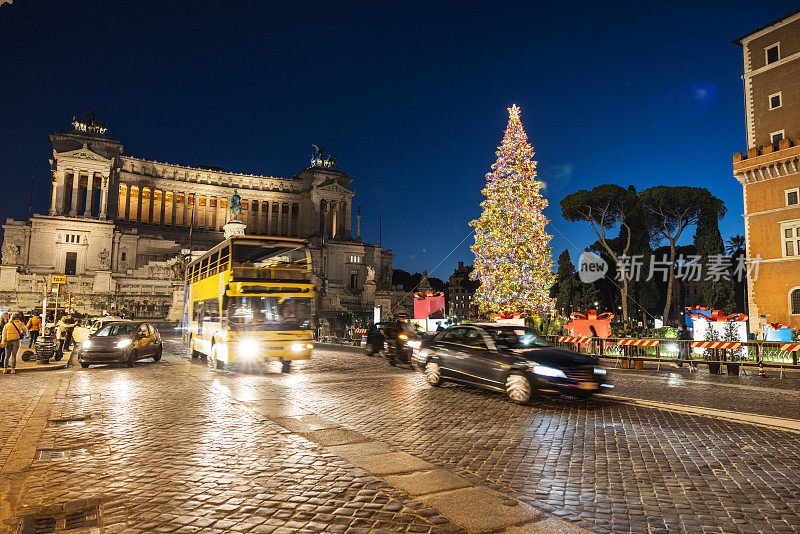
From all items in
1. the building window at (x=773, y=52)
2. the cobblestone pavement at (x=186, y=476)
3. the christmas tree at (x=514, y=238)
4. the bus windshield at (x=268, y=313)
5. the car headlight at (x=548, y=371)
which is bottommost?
the cobblestone pavement at (x=186, y=476)

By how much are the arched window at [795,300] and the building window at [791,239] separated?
8.93 ft

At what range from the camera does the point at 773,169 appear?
37.4 m

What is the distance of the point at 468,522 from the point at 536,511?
721 millimetres

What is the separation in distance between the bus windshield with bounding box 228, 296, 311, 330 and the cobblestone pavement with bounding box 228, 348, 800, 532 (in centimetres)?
445

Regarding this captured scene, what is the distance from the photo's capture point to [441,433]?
7645 millimetres

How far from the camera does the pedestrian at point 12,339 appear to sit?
14.3m

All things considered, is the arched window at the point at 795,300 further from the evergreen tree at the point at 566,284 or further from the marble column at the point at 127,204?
the marble column at the point at 127,204

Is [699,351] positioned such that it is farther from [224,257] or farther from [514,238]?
[224,257]

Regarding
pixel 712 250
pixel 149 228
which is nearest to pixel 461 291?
pixel 149 228

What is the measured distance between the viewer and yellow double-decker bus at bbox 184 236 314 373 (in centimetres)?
1508

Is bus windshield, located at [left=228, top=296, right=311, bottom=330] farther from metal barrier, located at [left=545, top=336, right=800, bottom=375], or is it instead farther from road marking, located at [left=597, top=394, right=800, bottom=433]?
road marking, located at [left=597, top=394, right=800, bottom=433]

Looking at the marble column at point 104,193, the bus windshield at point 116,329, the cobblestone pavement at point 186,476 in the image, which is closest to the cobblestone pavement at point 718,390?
the cobblestone pavement at point 186,476

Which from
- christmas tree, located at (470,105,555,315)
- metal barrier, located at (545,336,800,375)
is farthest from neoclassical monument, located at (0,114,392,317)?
metal barrier, located at (545,336,800,375)

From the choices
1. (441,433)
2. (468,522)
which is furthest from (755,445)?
(468,522)
